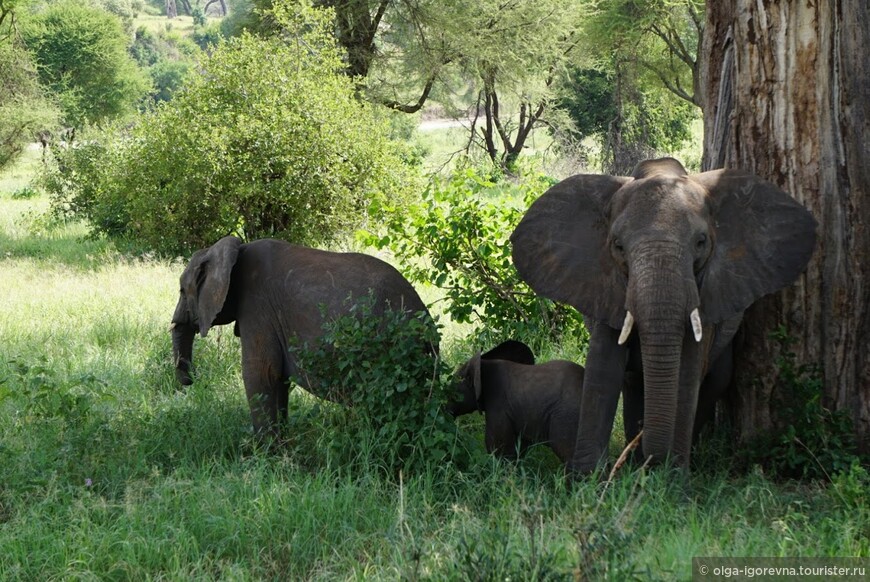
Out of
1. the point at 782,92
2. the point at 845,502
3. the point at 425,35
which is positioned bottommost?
the point at 845,502

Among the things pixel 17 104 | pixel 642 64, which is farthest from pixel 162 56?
pixel 642 64

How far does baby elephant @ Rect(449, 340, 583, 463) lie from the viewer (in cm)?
604

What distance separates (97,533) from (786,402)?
3820mm

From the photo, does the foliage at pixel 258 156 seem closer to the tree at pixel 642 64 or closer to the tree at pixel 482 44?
the tree at pixel 482 44

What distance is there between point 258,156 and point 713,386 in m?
8.49

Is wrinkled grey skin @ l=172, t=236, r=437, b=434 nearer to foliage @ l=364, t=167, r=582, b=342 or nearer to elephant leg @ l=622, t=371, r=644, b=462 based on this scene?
elephant leg @ l=622, t=371, r=644, b=462

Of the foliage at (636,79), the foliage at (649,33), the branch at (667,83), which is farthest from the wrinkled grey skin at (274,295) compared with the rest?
the branch at (667,83)

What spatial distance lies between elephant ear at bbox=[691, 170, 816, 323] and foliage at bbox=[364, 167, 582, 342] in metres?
2.96

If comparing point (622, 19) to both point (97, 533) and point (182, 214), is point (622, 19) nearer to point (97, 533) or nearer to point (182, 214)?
point (182, 214)

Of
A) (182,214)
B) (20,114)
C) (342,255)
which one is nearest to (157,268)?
(182,214)

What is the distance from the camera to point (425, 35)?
2286 centimetres

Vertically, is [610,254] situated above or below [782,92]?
below

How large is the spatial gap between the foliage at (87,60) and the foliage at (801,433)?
36.1 metres

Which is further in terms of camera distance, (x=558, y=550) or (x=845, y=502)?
(x=845, y=502)
